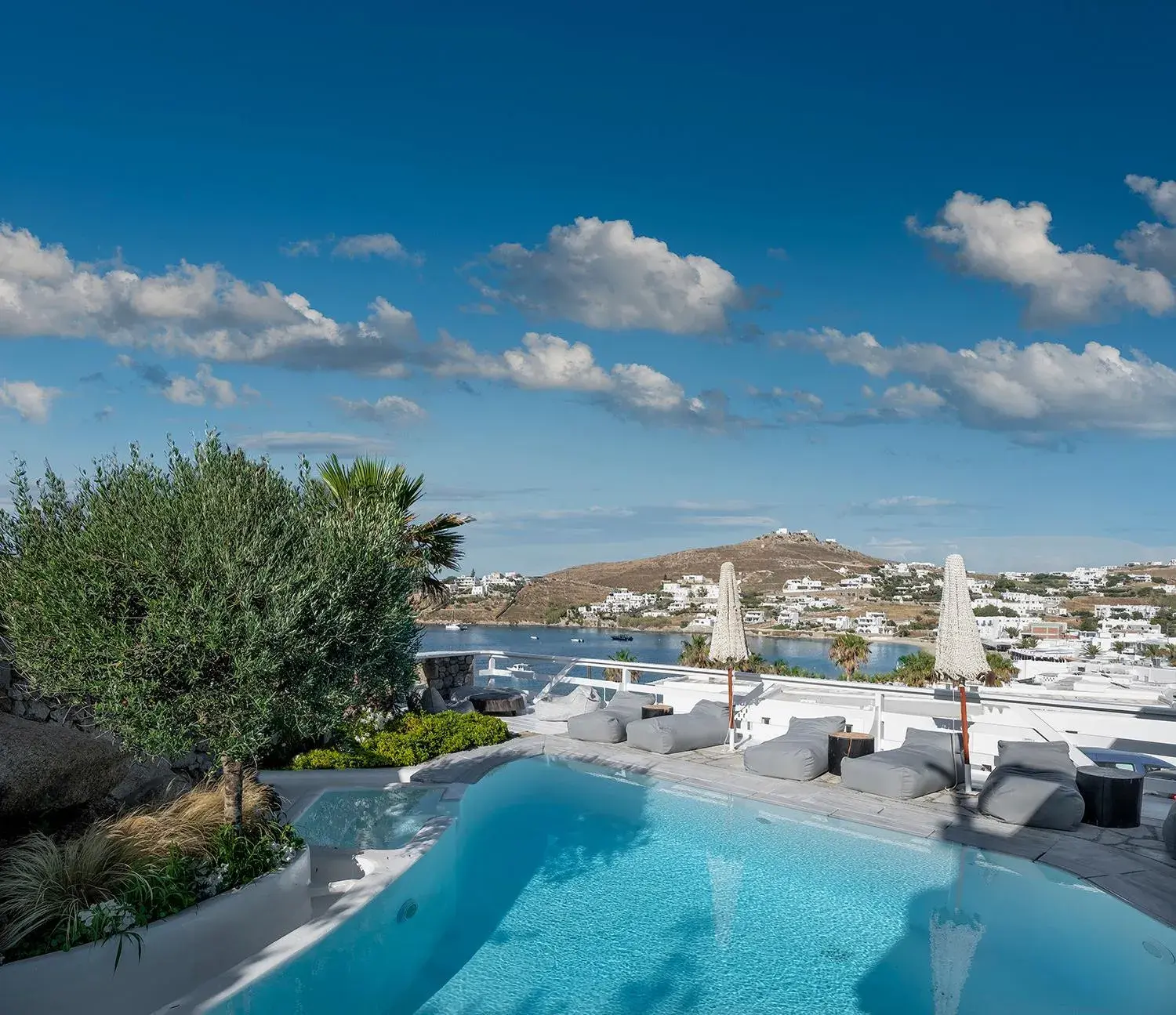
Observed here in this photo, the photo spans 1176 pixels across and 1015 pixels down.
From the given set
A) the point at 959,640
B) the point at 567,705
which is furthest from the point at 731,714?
the point at 959,640

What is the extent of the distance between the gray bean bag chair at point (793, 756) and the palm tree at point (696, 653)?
1926cm

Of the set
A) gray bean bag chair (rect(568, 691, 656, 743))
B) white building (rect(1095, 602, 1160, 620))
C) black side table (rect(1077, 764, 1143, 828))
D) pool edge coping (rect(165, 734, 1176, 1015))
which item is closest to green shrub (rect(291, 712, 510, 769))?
pool edge coping (rect(165, 734, 1176, 1015))

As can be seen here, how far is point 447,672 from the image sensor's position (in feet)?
51.1

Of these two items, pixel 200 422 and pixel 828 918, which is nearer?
pixel 200 422

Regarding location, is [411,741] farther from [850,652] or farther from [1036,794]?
[850,652]

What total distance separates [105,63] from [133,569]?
11.4 meters

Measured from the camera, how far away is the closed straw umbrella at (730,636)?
1164 cm

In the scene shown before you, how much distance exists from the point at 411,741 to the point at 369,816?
2332 mm

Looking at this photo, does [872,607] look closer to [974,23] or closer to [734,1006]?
[974,23]

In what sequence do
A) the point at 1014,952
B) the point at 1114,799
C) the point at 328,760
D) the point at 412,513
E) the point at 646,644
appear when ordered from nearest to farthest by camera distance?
the point at 1014,952
the point at 1114,799
the point at 328,760
the point at 412,513
the point at 646,644

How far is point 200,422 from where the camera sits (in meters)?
6.22

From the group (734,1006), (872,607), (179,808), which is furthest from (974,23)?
(872,607)

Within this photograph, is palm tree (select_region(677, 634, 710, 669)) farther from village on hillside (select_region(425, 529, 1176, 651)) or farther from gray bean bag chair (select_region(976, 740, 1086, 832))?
gray bean bag chair (select_region(976, 740, 1086, 832))

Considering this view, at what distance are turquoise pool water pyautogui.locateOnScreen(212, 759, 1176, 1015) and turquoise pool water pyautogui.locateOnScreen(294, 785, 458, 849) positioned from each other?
0.49 metres
